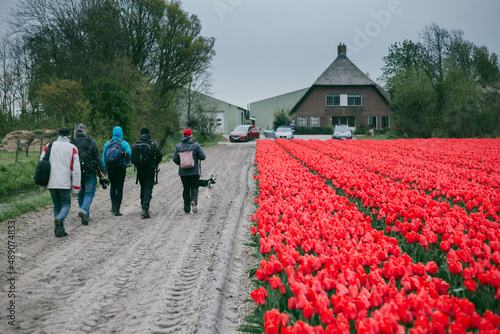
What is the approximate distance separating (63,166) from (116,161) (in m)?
1.53

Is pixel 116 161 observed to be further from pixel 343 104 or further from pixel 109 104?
pixel 343 104

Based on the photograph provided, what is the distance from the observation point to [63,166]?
671 cm

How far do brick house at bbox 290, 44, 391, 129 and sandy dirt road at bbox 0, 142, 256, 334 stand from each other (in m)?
50.4

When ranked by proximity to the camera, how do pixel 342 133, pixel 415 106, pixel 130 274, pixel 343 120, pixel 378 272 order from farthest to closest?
pixel 343 120 → pixel 415 106 → pixel 342 133 → pixel 130 274 → pixel 378 272

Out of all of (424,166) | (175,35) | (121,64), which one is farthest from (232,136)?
(424,166)

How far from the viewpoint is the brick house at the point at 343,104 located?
2232 inches

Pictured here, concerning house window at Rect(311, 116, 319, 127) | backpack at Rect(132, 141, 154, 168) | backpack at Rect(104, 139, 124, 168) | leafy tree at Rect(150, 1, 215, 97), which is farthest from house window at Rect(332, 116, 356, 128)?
backpack at Rect(104, 139, 124, 168)

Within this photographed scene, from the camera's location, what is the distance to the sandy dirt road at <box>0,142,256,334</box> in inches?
145

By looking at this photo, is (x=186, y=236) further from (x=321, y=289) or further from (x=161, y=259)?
(x=321, y=289)

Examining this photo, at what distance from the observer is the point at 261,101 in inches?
2798

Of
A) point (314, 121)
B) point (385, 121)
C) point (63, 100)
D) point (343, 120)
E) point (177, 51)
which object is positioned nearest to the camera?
point (63, 100)

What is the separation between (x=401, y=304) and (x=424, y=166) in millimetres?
10077

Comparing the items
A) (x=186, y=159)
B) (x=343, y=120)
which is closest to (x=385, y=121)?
(x=343, y=120)

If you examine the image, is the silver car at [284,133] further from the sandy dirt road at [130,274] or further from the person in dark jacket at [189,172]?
the sandy dirt road at [130,274]
